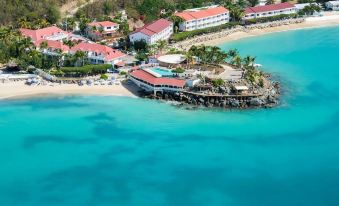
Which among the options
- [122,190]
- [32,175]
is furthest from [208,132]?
[32,175]

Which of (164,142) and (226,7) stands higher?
(226,7)

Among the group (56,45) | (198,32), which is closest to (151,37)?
(198,32)

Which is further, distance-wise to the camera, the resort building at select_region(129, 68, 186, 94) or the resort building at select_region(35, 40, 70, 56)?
the resort building at select_region(35, 40, 70, 56)

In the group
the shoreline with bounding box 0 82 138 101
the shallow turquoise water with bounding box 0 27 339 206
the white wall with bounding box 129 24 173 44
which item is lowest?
the shallow turquoise water with bounding box 0 27 339 206

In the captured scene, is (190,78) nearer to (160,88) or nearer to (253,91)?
(160,88)

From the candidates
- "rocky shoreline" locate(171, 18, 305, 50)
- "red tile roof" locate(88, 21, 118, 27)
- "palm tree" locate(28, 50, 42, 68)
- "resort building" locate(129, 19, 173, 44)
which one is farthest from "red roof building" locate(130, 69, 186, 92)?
"red tile roof" locate(88, 21, 118, 27)

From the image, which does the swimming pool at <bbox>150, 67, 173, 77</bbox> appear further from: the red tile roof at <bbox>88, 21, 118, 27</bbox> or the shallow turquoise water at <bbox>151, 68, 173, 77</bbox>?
the red tile roof at <bbox>88, 21, 118, 27</bbox>

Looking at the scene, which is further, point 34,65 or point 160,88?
point 34,65
